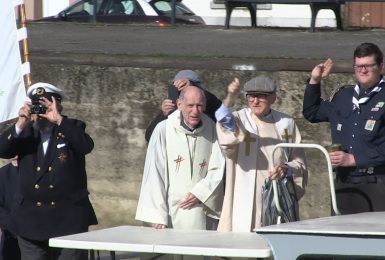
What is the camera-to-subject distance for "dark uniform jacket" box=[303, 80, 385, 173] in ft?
24.7

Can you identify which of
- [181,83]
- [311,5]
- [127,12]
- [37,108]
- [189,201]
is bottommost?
[189,201]

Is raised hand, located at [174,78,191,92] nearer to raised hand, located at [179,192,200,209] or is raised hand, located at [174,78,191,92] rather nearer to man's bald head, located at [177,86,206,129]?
man's bald head, located at [177,86,206,129]

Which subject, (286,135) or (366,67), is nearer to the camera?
(366,67)

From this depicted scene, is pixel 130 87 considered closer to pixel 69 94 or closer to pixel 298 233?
pixel 69 94

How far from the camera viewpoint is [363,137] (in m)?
7.59

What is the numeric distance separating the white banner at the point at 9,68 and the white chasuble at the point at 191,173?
1.41 metres

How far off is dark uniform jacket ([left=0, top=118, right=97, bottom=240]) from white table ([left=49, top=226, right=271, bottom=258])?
1.25m

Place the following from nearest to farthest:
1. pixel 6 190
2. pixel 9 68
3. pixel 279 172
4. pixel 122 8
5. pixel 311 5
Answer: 1. pixel 279 172
2. pixel 6 190
3. pixel 9 68
4. pixel 311 5
5. pixel 122 8

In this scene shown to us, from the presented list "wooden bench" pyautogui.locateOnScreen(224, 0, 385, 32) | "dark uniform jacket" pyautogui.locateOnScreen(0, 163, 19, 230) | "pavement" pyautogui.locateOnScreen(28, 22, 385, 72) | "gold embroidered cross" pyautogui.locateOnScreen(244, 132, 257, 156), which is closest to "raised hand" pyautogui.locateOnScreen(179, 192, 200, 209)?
"gold embroidered cross" pyautogui.locateOnScreen(244, 132, 257, 156)

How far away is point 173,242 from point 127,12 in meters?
13.7

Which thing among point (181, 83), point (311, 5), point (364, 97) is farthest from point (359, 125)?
point (311, 5)

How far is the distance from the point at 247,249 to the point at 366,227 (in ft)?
2.82

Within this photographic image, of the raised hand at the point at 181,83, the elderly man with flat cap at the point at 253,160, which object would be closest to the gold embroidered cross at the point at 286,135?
the elderly man with flat cap at the point at 253,160

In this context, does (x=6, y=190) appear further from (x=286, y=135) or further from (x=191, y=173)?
(x=286, y=135)
